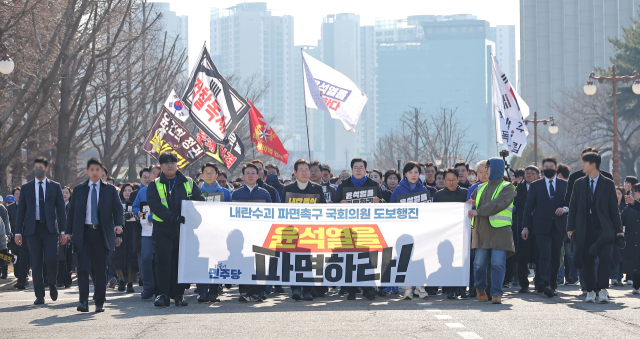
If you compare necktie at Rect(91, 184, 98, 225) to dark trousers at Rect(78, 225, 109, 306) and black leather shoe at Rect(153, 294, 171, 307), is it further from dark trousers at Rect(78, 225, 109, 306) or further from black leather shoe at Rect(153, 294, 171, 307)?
black leather shoe at Rect(153, 294, 171, 307)

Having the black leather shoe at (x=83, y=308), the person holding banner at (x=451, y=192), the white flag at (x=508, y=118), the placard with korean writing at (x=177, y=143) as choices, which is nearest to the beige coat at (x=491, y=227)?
the person holding banner at (x=451, y=192)

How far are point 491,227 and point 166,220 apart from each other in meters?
4.23

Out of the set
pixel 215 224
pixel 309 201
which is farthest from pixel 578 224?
pixel 215 224

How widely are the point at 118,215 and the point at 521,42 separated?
122994 mm

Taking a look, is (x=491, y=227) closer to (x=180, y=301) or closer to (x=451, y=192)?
(x=451, y=192)

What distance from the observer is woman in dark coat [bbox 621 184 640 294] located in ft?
39.8

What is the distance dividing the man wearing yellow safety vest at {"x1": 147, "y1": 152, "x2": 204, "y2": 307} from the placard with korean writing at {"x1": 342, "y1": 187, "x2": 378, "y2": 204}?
2.44m

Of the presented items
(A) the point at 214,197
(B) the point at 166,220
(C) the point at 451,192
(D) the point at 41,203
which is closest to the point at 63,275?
(D) the point at 41,203

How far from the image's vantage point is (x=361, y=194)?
11.6 meters

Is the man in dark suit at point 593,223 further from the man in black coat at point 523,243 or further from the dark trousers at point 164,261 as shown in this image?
the dark trousers at point 164,261

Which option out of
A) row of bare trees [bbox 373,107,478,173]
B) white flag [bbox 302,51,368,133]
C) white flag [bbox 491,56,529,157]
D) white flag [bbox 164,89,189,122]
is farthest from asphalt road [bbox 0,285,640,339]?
row of bare trees [bbox 373,107,478,173]

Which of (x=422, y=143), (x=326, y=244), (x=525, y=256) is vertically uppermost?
(x=422, y=143)

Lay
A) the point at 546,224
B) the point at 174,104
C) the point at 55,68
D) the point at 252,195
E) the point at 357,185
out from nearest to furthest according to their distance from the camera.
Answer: the point at 252,195, the point at 546,224, the point at 357,185, the point at 174,104, the point at 55,68

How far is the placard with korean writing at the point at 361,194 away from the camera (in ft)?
38.0
